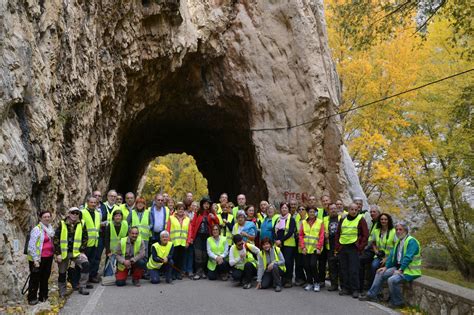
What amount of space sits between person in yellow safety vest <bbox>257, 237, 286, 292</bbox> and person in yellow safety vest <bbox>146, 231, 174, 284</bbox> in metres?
1.82

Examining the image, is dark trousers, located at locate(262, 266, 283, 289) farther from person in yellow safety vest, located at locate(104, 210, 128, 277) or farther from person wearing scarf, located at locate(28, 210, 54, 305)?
person wearing scarf, located at locate(28, 210, 54, 305)

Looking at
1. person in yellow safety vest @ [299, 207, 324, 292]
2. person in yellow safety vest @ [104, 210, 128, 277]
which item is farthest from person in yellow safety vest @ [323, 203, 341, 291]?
person in yellow safety vest @ [104, 210, 128, 277]

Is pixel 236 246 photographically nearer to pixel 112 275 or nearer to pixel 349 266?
pixel 349 266

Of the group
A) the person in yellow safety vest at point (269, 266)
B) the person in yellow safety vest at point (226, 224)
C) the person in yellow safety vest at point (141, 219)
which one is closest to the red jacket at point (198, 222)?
the person in yellow safety vest at point (226, 224)

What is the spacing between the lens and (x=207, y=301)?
7367 millimetres

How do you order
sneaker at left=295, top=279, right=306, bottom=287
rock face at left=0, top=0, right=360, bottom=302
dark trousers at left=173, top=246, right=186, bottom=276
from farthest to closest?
dark trousers at left=173, top=246, right=186, bottom=276 < sneaker at left=295, top=279, right=306, bottom=287 < rock face at left=0, top=0, right=360, bottom=302

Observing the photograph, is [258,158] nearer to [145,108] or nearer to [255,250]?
[145,108]

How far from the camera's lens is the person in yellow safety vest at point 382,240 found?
27.0 ft

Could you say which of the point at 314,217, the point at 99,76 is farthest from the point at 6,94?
the point at 314,217

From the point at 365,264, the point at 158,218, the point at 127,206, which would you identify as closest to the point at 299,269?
the point at 365,264

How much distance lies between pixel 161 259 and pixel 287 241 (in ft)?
8.59

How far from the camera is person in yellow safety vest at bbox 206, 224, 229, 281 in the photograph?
954 cm

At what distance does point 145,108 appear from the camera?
15.2 meters

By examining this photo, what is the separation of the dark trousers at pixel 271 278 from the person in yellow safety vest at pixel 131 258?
7.79ft
